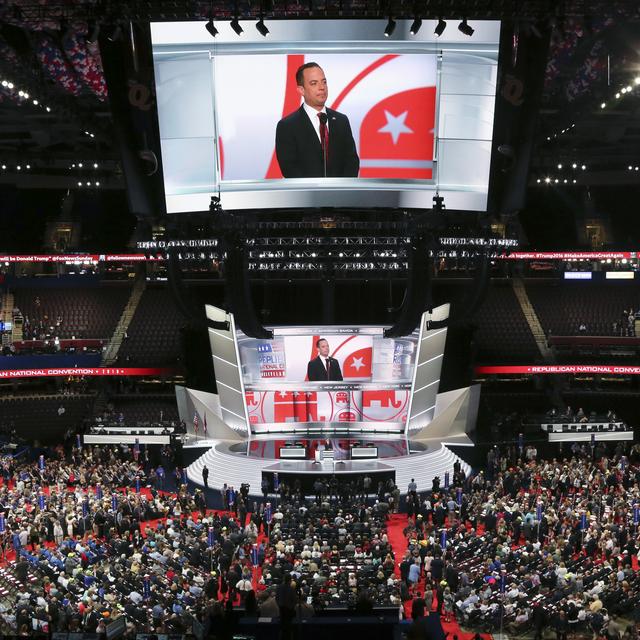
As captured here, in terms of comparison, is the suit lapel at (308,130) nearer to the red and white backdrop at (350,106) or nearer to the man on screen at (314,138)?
the man on screen at (314,138)

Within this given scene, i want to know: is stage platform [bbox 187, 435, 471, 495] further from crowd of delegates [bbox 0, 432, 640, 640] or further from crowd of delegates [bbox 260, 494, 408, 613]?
crowd of delegates [bbox 260, 494, 408, 613]

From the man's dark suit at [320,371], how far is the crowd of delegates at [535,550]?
25.2 feet

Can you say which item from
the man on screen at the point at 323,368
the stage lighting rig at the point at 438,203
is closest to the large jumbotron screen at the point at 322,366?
the man on screen at the point at 323,368

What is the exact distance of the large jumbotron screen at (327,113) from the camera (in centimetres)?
2241

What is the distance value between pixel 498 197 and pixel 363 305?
1187cm

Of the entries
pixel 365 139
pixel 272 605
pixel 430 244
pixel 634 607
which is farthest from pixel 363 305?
pixel 272 605

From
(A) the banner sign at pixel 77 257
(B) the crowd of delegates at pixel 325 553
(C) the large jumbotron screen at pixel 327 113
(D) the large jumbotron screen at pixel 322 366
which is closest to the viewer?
(B) the crowd of delegates at pixel 325 553

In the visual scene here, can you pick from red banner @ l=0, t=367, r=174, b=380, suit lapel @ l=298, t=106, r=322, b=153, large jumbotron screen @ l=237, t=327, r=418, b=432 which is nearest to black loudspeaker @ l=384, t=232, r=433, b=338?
suit lapel @ l=298, t=106, r=322, b=153

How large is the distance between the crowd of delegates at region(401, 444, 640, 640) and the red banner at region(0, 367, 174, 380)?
49.0 feet

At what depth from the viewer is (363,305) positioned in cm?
3534

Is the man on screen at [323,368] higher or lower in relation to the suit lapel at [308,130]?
lower

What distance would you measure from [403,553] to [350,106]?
1260cm

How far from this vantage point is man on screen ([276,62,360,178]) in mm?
23297

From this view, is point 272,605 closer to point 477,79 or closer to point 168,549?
point 168,549
